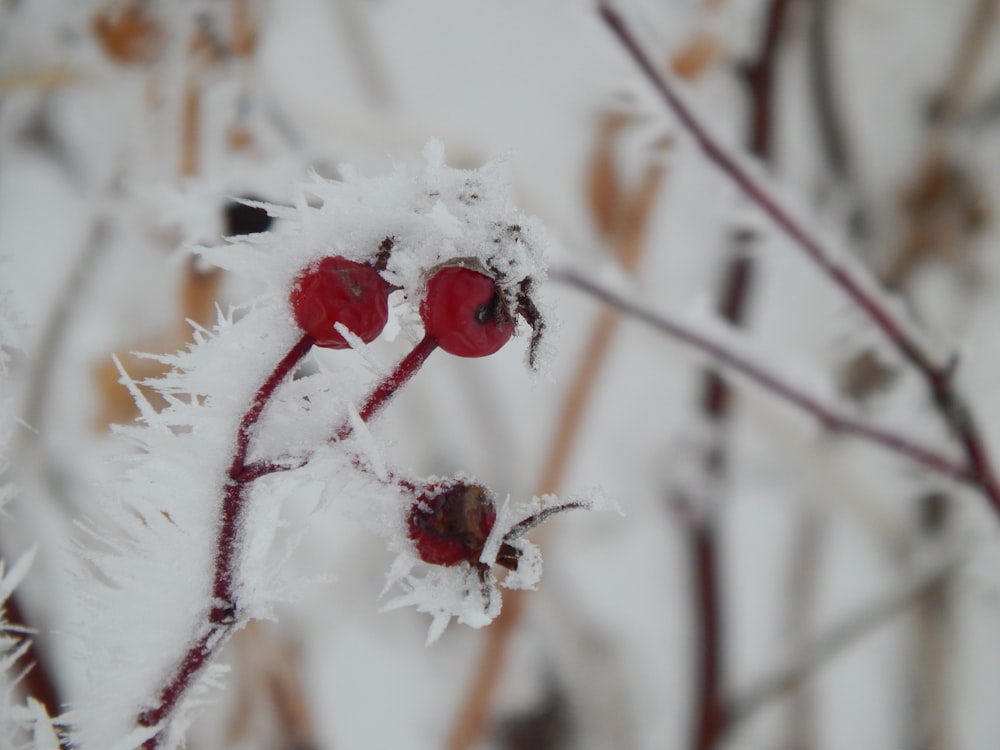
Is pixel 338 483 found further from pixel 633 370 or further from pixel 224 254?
pixel 633 370

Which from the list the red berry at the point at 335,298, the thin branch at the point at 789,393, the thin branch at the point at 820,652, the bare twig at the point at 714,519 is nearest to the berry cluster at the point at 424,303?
the red berry at the point at 335,298

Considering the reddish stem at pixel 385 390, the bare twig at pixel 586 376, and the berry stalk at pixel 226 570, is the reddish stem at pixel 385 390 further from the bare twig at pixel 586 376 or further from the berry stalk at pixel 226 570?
the bare twig at pixel 586 376

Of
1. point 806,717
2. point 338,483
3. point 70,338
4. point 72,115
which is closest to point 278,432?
point 338,483

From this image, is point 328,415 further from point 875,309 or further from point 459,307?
point 875,309

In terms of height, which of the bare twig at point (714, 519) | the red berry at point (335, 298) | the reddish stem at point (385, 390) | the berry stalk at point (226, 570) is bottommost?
the berry stalk at point (226, 570)

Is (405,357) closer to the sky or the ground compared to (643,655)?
closer to the ground

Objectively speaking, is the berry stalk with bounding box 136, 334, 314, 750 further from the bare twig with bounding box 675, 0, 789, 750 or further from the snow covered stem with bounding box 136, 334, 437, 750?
the bare twig with bounding box 675, 0, 789, 750
